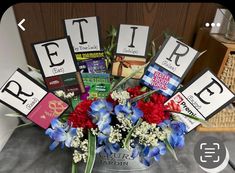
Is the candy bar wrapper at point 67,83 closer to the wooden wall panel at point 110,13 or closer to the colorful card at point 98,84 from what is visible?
the colorful card at point 98,84

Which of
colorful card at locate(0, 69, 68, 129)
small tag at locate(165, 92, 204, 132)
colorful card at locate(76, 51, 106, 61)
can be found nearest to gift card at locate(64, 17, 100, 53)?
colorful card at locate(76, 51, 106, 61)

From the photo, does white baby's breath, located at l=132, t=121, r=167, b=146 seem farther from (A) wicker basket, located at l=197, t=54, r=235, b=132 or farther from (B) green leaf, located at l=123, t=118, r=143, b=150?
(A) wicker basket, located at l=197, t=54, r=235, b=132

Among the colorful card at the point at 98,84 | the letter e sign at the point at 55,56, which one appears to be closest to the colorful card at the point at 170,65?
the colorful card at the point at 98,84

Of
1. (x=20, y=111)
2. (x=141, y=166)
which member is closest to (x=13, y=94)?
(x=20, y=111)

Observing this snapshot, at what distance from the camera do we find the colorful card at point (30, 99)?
1.87 feet

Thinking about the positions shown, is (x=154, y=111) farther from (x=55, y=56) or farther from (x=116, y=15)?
(x=116, y=15)

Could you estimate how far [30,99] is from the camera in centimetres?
58

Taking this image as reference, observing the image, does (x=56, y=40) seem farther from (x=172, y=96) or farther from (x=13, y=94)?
(x=172, y=96)

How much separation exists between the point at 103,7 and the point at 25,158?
1.95ft

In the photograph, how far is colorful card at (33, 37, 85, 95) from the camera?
0.57m

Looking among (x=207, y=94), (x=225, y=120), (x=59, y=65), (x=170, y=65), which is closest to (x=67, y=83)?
(x=59, y=65)

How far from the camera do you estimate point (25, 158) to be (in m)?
0.67

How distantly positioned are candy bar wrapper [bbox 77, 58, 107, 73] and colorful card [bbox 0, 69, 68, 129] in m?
0.13

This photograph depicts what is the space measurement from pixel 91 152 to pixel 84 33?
34 centimetres
